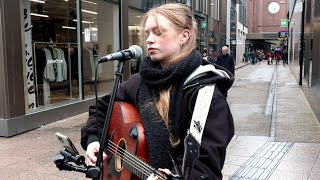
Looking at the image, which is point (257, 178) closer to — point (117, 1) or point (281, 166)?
point (281, 166)

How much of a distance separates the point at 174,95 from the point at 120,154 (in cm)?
40

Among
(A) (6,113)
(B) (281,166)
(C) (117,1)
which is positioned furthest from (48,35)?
(B) (281,166)

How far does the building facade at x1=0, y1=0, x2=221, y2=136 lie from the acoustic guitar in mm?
4884

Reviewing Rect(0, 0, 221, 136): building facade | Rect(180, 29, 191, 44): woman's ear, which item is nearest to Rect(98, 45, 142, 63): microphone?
Rect(180, 29, 191, 44): woman's ear

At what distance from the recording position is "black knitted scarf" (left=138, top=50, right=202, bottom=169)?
5.52 feet

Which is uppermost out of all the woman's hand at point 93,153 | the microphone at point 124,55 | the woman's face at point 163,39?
the woman's face at point 163,39

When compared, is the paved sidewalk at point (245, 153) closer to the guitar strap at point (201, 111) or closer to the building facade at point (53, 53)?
the building facade at point (53, 53)

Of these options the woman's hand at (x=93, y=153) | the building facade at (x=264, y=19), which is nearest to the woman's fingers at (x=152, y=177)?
the woman's hand at (x=93, y=153)

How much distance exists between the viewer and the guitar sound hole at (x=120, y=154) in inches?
70.3

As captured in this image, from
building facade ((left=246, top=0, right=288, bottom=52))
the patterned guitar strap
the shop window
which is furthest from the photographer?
building facade ((left=246, top=0, right=288, bottom=52))

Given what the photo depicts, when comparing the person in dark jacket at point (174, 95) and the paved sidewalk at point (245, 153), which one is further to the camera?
the paved sidewalk at point (245, 153)

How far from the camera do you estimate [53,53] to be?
919 cm

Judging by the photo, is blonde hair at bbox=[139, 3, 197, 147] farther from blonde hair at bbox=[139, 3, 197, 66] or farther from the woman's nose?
the woman's nose

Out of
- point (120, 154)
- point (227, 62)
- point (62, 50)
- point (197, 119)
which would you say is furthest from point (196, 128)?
point (227, 62)
